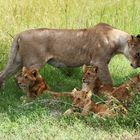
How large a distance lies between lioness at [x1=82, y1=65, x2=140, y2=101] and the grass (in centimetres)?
61

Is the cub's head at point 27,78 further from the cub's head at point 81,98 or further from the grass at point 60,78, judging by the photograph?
the cub's head at point 81,98

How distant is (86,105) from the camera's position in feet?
27.6

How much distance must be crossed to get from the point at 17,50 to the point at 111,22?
151 inches

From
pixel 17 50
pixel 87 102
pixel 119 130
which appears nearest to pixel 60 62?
pixel 17 50

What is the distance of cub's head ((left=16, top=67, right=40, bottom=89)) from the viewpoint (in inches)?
376

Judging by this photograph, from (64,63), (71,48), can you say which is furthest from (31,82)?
(71,48)

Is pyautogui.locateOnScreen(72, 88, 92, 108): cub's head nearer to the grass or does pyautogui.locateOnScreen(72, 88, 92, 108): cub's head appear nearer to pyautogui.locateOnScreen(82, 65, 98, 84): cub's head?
the grass

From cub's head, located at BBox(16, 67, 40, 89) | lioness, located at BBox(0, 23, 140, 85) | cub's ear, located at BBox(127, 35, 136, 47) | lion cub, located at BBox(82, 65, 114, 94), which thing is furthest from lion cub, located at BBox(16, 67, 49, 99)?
cub's ear, located at BBox(127, 35, 136, 47)

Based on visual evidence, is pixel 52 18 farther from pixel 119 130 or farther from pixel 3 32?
pixel 119 130

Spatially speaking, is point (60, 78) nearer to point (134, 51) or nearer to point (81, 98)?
point (134, 51)

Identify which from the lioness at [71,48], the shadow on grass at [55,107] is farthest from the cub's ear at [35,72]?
the lioness at [71,48]

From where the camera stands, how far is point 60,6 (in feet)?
45.9

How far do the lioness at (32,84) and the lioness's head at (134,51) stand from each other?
1.55m

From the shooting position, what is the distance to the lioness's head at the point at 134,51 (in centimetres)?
1039
